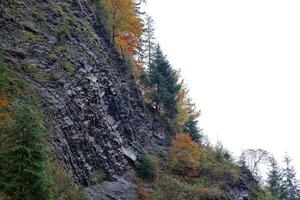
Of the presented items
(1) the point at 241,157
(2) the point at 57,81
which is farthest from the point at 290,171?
(2) the point at 57,81

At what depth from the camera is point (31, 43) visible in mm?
26047

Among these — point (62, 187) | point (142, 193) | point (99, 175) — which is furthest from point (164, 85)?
point (62, 187)

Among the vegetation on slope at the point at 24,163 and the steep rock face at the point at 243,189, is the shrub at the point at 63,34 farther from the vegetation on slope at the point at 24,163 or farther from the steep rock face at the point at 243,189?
the steep rock face at the point at 243,189

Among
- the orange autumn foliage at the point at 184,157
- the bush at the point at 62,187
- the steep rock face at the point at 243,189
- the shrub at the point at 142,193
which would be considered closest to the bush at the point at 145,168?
the shrub at the point at 142,193

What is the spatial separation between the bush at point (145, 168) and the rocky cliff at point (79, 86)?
2.93ft

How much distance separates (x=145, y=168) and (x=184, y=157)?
5694 mm

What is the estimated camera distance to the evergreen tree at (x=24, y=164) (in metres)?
12.8

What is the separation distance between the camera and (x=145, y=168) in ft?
103

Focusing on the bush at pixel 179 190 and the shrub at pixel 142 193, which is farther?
the bush at pixel 179 190

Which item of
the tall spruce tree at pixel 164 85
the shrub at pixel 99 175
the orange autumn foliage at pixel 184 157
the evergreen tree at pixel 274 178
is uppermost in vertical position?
the tall spruce tree at pixel 164 85

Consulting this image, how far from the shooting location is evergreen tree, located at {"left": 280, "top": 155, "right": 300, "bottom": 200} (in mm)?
64625

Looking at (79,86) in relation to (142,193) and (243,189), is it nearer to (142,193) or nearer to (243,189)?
(142,193)

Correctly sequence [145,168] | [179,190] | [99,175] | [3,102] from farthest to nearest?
[145,168]
[179,190]
[99,175]
[3,102]

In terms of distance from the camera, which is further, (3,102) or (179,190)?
(179,190)
